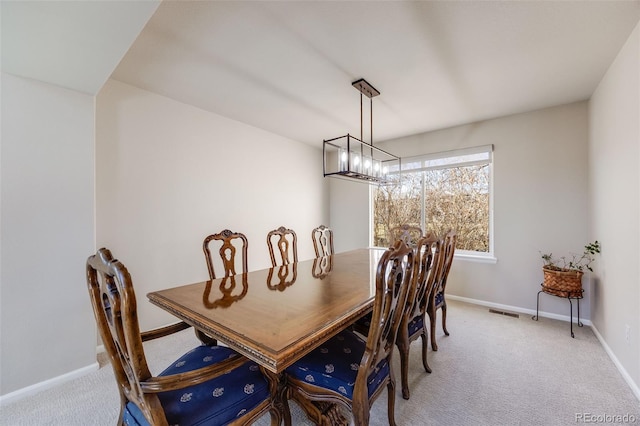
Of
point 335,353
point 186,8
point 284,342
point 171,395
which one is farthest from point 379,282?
point 186,8

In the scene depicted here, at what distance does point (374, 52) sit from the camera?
2068 mm

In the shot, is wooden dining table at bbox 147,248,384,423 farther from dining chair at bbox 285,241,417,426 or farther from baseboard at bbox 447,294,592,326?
baseboard at bbox 447,294,592,326

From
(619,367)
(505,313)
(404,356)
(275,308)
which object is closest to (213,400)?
(275,308)

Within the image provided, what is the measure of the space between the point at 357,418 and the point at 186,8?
2435mm

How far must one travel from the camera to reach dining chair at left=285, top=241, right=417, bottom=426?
1.13 m

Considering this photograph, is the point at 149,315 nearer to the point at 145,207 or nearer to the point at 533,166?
the point at 145,207

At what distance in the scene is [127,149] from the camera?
8.51 ft

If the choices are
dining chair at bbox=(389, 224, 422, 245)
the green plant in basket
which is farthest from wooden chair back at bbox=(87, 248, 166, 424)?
the green plant in basket

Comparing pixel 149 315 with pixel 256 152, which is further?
pixel 256 152

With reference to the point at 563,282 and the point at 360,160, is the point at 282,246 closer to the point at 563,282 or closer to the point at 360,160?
the point at 360,160

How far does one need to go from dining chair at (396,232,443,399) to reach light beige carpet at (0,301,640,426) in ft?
0.65

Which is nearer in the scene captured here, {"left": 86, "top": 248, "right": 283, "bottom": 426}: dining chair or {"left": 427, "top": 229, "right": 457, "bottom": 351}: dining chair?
{"left": 86, "top": 248, "right": 283, "bottom": 426}: dining chair

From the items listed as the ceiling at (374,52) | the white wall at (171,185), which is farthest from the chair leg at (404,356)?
the white wall at (171,185)

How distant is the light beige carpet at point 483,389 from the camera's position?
1.63 meters
